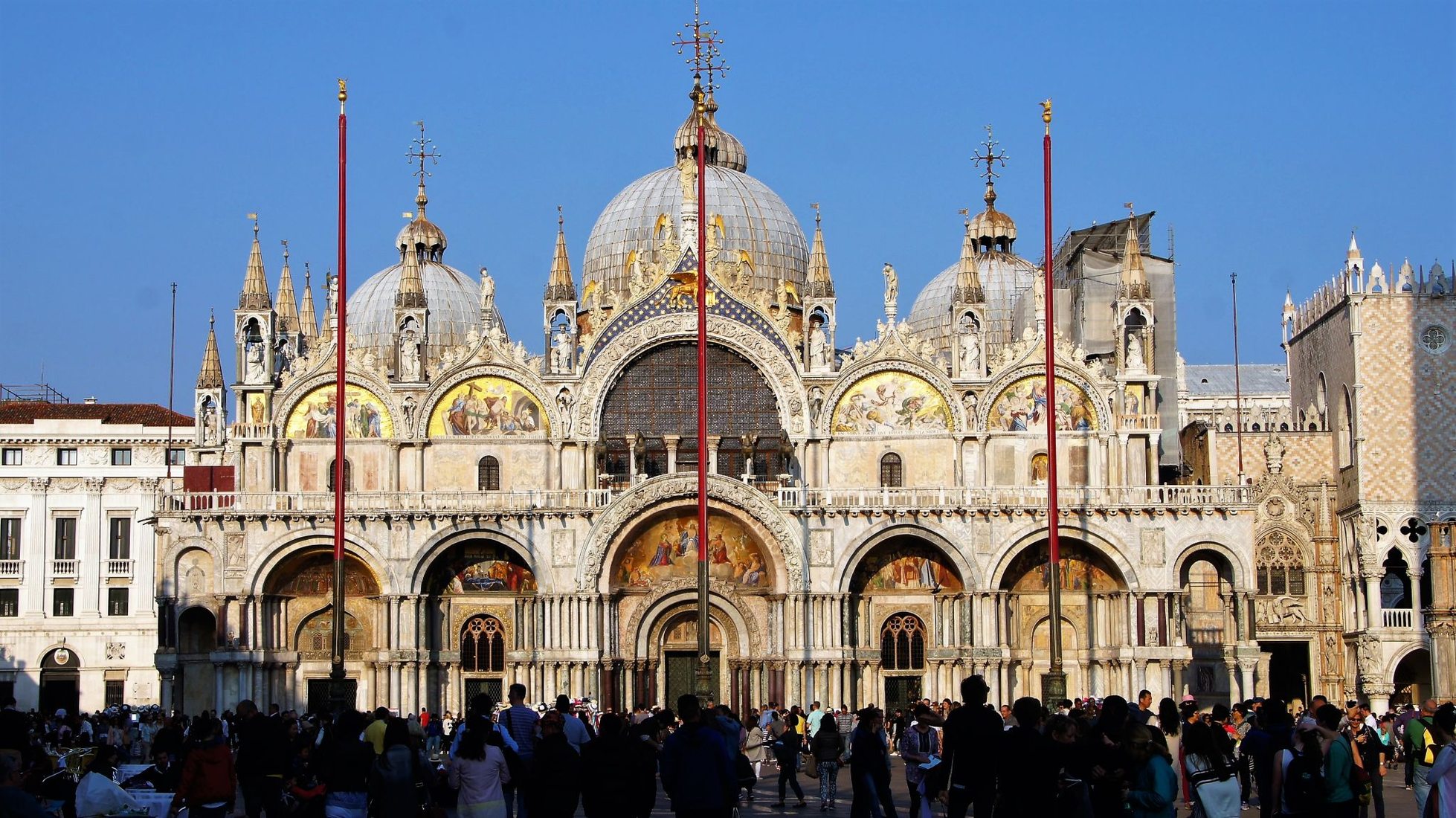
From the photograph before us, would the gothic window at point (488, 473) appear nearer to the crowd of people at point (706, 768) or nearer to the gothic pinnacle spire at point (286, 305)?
the gothic pinnacle spire at point (286, 305)

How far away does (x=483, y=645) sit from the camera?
198 feet

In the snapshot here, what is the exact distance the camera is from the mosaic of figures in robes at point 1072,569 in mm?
59281

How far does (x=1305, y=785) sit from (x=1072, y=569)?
126ft

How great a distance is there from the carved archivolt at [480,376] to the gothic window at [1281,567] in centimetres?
2358

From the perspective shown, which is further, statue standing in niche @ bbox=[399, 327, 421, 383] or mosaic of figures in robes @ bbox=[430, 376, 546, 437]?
statue standing in niche @ bbox=[399, 327, 421, 383]

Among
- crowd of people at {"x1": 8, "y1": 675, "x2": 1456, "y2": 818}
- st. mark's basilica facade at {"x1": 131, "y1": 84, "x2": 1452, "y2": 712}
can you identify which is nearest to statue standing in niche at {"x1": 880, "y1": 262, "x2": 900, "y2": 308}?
st. mark's basilica facade at {"x1": 131, "y1": 84, "x2": 1452, "y2": 712}

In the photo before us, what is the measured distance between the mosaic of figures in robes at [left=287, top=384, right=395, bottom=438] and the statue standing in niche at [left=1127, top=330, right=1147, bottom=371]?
20.4 m

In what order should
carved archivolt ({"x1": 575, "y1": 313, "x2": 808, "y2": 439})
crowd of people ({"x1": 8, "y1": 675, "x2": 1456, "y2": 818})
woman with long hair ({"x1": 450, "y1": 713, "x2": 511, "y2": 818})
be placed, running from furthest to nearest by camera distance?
carved archivolt ({"x1": 575, "y1": 313, "x2": 808, "y2": 439}) < woman with long hair ({"x1": 450, "y1": 713, "x2": 511, "y2": 818}) < crowd of people ({"x1": 8, "y1": 675, "x2": 1456, "y2": 818})

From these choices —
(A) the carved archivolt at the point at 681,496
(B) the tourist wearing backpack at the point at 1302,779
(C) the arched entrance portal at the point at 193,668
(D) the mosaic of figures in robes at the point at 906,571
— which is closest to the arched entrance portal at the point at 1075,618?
(D) the mosaic of figures in robes at the point at 906,571

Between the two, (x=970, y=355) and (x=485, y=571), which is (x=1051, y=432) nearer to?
(x=970, y=355)

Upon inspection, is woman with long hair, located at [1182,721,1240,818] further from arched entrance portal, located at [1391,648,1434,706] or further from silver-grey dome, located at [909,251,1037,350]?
silver-grey dome, located at [909,251,1037,350]

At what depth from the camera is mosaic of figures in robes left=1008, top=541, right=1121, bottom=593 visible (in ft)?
194

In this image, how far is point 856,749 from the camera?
26.1 meters

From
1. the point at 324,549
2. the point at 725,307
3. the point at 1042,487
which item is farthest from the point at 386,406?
the point at 1042,487
